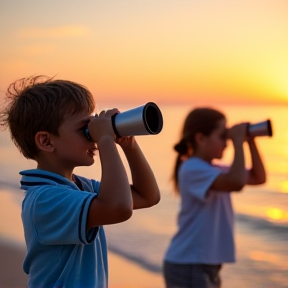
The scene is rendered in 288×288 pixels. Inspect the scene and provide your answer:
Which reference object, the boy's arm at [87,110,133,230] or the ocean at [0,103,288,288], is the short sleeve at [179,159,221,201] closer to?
the ocean at [0,103,288,288]

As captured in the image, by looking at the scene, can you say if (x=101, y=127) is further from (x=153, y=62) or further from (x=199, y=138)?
(x=153, y=62)

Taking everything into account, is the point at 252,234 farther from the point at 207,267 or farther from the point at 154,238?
the point at 207,267

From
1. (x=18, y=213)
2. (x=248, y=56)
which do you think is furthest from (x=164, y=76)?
(x=18, y=213)

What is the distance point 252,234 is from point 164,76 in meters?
1.21

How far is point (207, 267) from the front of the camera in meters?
1.90

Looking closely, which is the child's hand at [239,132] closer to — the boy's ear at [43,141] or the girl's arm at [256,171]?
the girl's arm at [256,171]

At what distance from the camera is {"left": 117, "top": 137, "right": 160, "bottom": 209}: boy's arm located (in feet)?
4.38

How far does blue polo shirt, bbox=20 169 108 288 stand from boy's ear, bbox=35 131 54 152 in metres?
0.04

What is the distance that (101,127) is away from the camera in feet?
3.74

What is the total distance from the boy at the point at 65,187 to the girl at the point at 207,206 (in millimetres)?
722

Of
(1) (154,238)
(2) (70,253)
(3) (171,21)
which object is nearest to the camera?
(2) (70,253)

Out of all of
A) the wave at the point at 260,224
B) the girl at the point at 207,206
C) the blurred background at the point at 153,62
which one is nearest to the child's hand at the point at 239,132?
the girl at the point at 207,206

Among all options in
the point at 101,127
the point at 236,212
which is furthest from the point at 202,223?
the point at 236,212

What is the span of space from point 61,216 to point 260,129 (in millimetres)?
895
